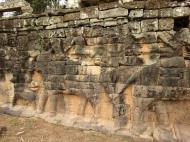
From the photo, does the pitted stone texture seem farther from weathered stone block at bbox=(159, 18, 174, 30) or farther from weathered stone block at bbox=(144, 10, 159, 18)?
weathered stone block at bbox=(159, 18, 174, 30)

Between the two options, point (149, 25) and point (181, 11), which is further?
point (149, 25)

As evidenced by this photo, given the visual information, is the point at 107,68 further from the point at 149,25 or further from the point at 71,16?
the point at 71,16

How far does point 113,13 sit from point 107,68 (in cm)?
124

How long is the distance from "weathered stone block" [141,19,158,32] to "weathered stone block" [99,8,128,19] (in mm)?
469

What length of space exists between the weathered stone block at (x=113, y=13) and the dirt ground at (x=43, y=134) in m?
2.67

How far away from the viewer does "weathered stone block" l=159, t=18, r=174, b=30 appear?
586 cm

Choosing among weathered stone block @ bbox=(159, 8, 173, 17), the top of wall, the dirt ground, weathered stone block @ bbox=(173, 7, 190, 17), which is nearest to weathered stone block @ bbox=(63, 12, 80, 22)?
the top of wall

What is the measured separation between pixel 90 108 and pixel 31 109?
191cm

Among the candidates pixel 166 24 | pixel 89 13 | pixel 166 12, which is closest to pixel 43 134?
pixel 89 13

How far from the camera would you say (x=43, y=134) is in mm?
6617

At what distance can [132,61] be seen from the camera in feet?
20.2

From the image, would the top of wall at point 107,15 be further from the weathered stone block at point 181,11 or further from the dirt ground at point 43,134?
the dirt ground at point 43,134

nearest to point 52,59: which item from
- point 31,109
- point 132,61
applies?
point 31,109

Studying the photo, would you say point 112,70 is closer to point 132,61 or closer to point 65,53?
point 132,61
